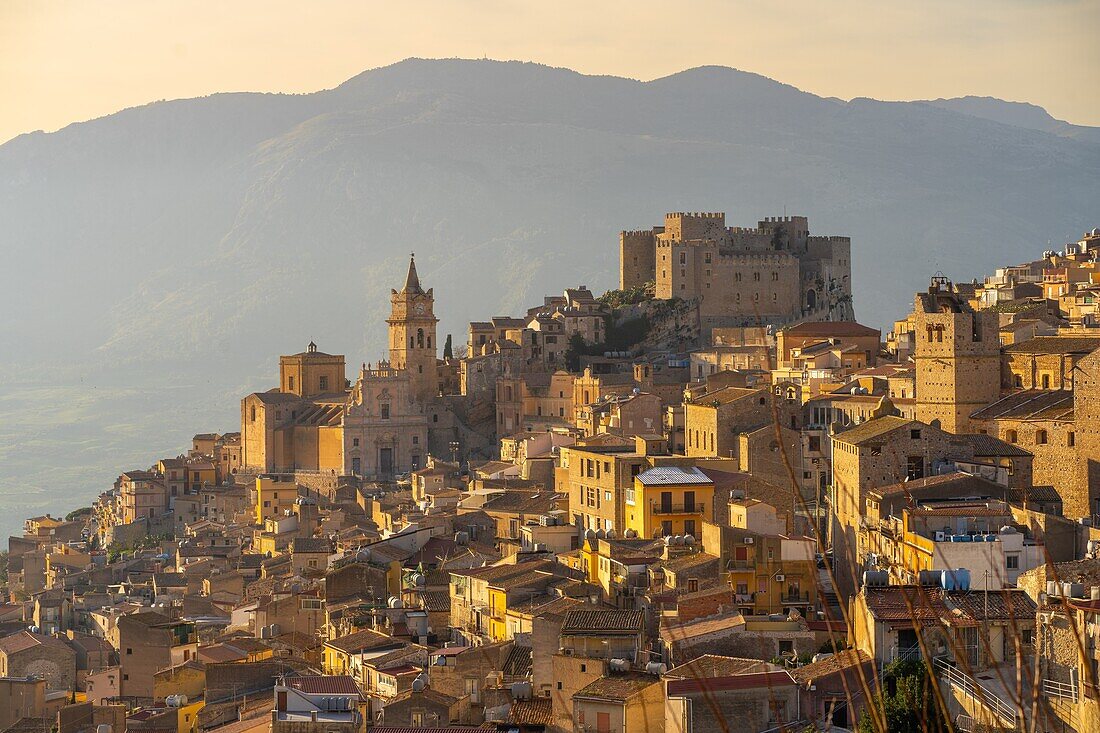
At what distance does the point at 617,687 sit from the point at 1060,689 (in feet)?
22.5

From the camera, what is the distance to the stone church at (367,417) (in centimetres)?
7488

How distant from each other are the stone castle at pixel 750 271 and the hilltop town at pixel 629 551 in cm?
211

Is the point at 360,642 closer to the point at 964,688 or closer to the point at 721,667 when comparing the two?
the point at 721,667

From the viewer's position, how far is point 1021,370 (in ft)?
137

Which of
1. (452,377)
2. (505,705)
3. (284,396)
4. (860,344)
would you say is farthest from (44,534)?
(505,705)

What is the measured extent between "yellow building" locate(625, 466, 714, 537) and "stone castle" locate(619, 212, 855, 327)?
130ft

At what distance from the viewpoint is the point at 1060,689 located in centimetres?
2022

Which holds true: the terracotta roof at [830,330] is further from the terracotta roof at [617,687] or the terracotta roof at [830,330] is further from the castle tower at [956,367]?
the terracotta roof at [617,687]

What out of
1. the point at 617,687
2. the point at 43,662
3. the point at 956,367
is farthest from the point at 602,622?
the point at 43,662

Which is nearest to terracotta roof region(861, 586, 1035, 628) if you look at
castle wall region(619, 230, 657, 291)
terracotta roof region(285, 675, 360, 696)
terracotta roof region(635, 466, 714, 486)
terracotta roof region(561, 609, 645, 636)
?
terracotta roof region(561, 609, 645, 636)

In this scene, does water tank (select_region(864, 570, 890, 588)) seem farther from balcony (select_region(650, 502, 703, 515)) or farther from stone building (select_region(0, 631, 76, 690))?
stone building (select_region(0, 631, 76, 690))

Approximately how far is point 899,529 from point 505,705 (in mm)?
6884

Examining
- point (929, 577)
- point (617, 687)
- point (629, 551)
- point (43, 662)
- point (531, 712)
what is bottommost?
point (43, 662)

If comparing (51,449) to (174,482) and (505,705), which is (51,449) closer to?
(174,482)
